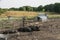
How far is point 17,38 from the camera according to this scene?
33.2 ft


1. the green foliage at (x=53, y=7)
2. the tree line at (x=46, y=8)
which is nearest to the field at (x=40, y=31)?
the green foliage at (x=53, y=7)

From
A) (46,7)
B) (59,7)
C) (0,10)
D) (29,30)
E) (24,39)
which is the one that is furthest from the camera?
(46,7)

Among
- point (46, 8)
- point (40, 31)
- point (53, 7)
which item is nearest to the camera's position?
point (40, 31)

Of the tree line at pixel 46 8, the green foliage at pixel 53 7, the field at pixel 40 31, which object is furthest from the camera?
the tree line at pixel 46 8

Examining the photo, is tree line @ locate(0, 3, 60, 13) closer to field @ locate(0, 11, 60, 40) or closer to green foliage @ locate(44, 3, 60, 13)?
green foliage @ locate(44, 3, 60, 13)

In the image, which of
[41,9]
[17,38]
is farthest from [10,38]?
[41,9]

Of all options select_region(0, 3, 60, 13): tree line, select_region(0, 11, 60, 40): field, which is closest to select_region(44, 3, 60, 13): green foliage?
select_region(0, 3, 60, 13): tree line

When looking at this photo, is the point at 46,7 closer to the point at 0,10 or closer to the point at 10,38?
the point at 0,10

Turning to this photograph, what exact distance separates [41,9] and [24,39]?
26.2 metres

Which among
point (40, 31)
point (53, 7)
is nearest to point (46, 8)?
point (53, 7)

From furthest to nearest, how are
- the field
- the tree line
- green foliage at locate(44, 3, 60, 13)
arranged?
the tree line < green foliage at locate(44, 3, 60, 13) < the field

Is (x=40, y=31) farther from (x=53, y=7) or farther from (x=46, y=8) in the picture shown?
(x=46, y=8)

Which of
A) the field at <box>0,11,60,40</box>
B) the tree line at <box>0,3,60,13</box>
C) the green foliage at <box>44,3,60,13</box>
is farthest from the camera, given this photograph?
the tree line at <box>0,3,60,13</box>

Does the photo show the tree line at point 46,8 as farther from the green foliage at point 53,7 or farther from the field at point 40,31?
the field at point 40,31
